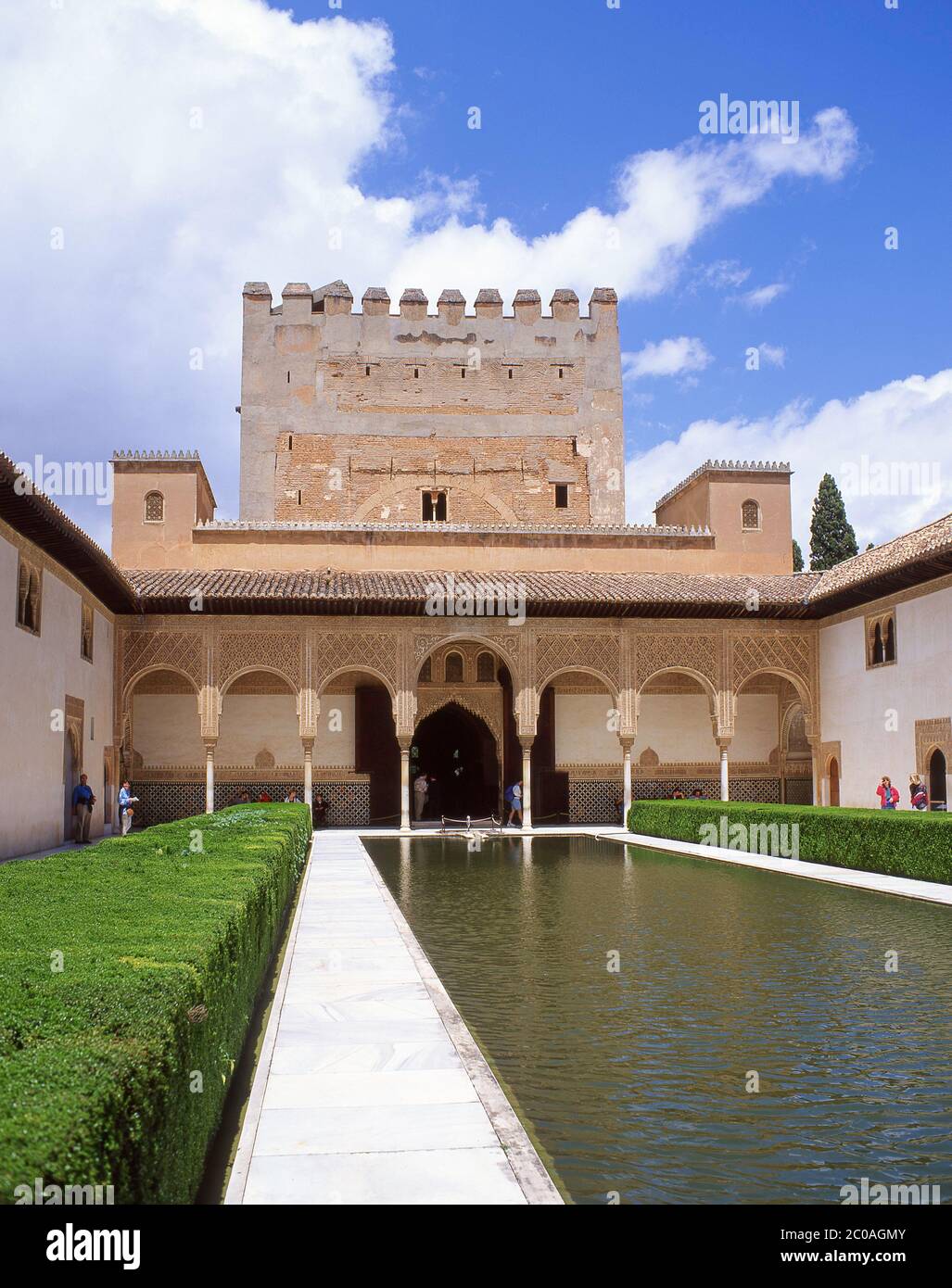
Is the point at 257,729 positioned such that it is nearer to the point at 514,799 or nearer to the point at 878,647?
the point at 514,799

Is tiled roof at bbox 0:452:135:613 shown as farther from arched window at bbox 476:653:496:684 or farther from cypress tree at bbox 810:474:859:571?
cypress tree at bbox 810:474:859:571

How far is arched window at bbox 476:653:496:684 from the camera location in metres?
24.2

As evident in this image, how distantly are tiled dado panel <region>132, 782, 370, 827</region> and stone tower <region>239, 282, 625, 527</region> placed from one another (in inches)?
329

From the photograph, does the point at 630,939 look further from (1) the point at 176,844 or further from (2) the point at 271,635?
(2) the point at 271,635

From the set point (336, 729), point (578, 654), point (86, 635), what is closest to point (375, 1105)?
point (86, 635)

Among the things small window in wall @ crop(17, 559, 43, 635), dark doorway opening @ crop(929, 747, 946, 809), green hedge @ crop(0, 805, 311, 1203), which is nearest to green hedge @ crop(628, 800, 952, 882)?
dark doorway opening @ crop(929, 747, 946, 809)

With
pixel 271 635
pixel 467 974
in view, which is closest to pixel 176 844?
pixel 467 974

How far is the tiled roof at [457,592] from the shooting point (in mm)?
20609

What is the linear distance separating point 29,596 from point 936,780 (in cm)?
1378

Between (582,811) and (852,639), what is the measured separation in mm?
6560

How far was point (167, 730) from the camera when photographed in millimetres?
22641

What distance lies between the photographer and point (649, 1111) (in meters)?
4.16

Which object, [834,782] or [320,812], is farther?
[320,812]

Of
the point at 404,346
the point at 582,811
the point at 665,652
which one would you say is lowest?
the point at 582,811
